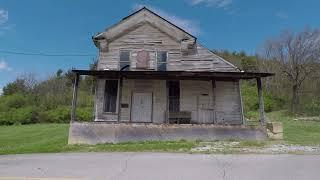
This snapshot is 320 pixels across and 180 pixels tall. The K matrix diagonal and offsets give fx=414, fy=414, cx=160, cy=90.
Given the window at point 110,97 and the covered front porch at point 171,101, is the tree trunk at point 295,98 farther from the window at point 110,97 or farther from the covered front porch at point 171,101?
the window at point 110,97

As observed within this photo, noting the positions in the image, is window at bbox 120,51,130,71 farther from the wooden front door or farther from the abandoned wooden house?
the wooden front door

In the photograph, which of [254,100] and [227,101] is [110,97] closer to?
[227,101]

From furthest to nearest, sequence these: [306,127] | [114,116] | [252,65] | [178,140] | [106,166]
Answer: [252,65] → [306,127] → [114,116] → [178,140] → [106,166]

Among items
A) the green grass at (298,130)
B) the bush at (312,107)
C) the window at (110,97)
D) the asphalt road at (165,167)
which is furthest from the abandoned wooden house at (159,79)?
the bush at (312,107)

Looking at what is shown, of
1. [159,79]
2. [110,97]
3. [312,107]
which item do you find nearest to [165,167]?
[159,79]

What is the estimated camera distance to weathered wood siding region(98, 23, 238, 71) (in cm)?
2516

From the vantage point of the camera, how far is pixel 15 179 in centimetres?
963

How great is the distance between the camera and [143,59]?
25.4 m

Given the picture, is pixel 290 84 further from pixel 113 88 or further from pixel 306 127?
pixel 113 88

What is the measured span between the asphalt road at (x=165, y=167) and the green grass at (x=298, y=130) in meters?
7.18

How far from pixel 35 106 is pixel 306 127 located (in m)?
31.2

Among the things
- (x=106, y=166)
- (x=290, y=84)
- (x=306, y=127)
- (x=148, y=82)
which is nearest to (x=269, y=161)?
(x=106, y=166)

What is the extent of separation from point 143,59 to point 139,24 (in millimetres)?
2272

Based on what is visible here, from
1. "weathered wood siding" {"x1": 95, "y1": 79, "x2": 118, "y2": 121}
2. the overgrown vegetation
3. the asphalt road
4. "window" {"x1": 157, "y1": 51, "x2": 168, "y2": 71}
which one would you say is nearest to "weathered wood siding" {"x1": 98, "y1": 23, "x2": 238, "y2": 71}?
"window" {"x1": 157, "y1": 51, "x2": 168, "y2": 71}
